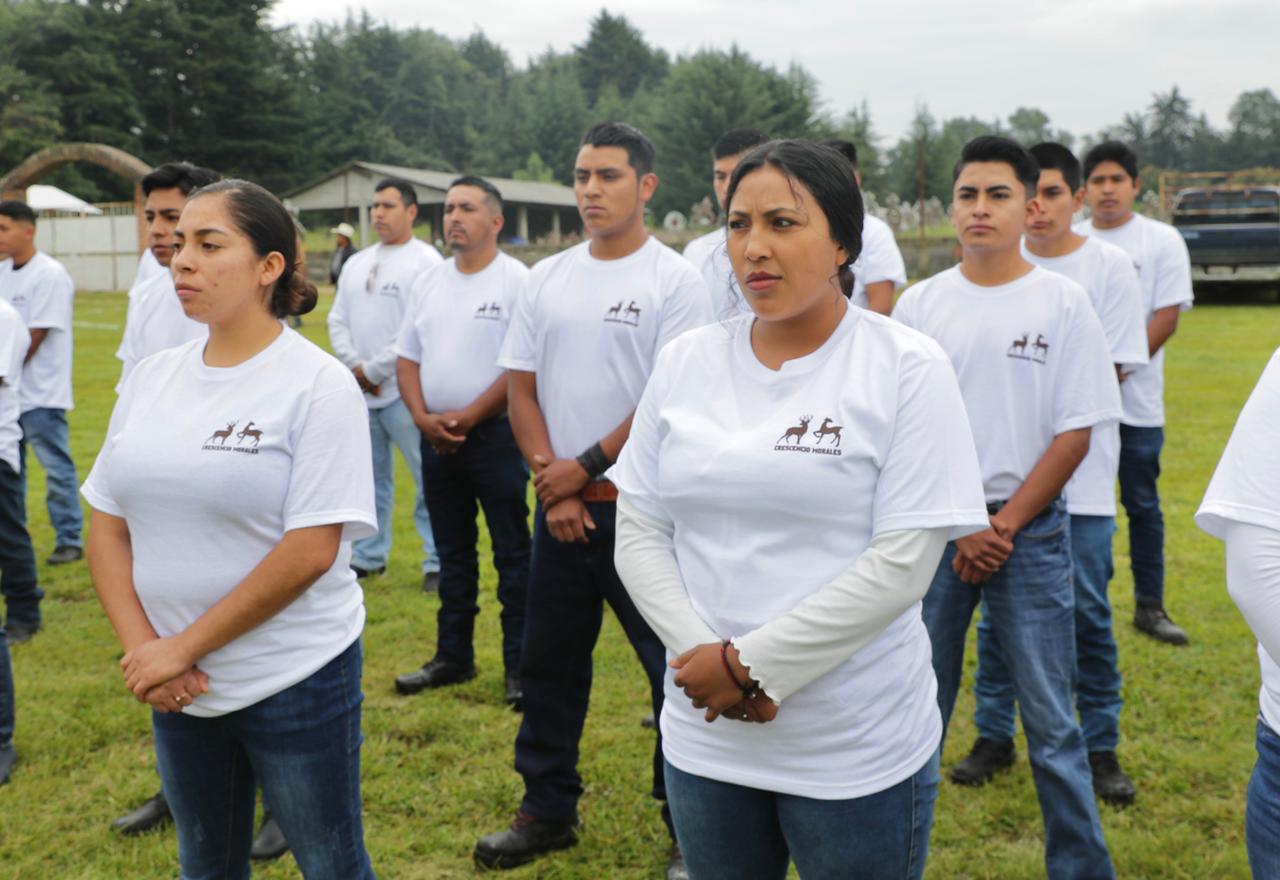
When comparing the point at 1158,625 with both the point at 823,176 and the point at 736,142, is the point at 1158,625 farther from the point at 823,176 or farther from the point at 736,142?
the point at 823,176

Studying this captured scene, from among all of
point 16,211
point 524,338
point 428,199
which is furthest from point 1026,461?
point 428,199

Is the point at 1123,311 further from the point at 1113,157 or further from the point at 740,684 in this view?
the point at 740,684

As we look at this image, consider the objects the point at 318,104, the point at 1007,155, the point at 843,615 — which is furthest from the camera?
the point at 318,104

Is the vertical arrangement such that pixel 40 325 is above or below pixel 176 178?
below

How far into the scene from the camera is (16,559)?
234 inches

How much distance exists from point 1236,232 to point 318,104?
5553 centimetres

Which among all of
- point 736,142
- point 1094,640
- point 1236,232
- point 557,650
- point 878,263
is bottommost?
point 1094,640

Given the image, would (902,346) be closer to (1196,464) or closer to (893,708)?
(893,708)

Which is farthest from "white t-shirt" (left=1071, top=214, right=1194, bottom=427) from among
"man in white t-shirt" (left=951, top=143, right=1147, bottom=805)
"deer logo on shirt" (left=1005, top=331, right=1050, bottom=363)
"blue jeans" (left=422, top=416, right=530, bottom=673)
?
"blue jeans" (left=422, top=416, right=530, bottom=673)

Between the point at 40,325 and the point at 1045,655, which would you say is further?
the point at 40,325

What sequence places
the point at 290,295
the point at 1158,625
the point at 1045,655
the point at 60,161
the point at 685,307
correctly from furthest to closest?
the point at 60,161, the point at 1158,625, the point at 685,307, the point at 1045,655, the point at 290,295

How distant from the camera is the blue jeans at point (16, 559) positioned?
18.6ft

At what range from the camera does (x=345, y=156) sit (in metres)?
63.3

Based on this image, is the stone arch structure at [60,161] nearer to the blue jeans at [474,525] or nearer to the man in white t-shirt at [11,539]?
the man in white t-shirt at [11,539]
